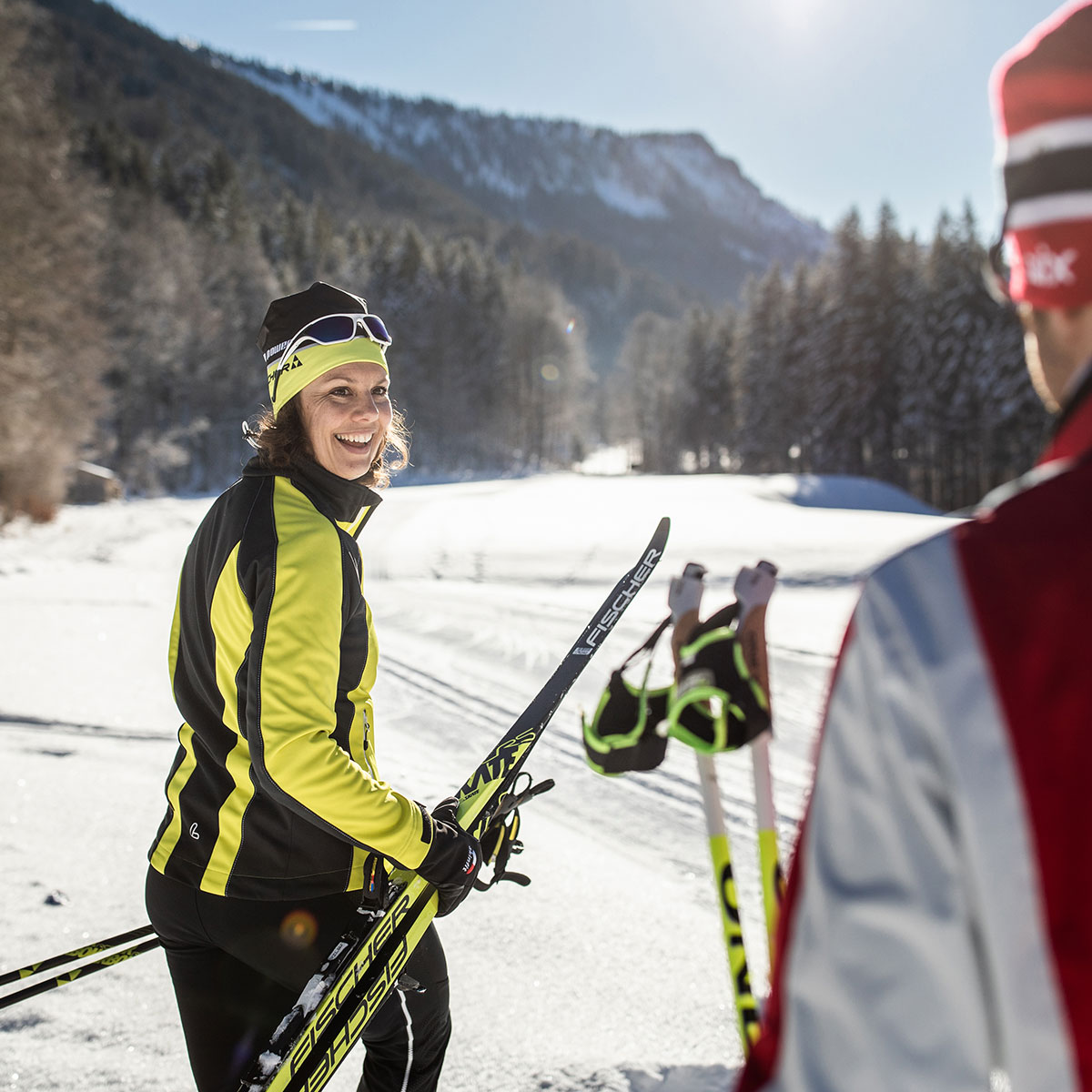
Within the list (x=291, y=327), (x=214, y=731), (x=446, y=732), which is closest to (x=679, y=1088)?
(x=214, y=731)

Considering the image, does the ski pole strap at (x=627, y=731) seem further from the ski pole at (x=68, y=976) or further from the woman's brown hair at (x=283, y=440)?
the ski pole at (x=68, y=976)

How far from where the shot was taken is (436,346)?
48.3 m

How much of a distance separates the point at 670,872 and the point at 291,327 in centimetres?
280

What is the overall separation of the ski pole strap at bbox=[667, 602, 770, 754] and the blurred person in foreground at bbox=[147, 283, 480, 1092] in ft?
2.54

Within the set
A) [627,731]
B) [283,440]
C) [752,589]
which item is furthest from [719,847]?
[283,440]

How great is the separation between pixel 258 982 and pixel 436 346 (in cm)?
4908

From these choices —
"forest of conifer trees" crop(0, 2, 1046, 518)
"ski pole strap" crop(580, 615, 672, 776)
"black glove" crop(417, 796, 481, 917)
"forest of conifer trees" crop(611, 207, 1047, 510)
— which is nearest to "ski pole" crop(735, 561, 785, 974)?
"ski pole strap" crop(580, 615, 672, 776)

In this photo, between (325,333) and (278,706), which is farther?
(325,333)

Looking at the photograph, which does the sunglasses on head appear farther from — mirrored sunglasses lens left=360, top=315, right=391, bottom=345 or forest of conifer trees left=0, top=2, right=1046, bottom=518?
forest of conifer trees left=0, top=2, right=1046, bottom=518

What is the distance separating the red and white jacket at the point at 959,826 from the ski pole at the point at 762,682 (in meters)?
0.49

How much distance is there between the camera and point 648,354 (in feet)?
202

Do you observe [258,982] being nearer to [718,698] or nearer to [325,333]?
[718,698]

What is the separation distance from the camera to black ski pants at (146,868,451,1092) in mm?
1639

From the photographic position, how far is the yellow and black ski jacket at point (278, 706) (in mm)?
1508
